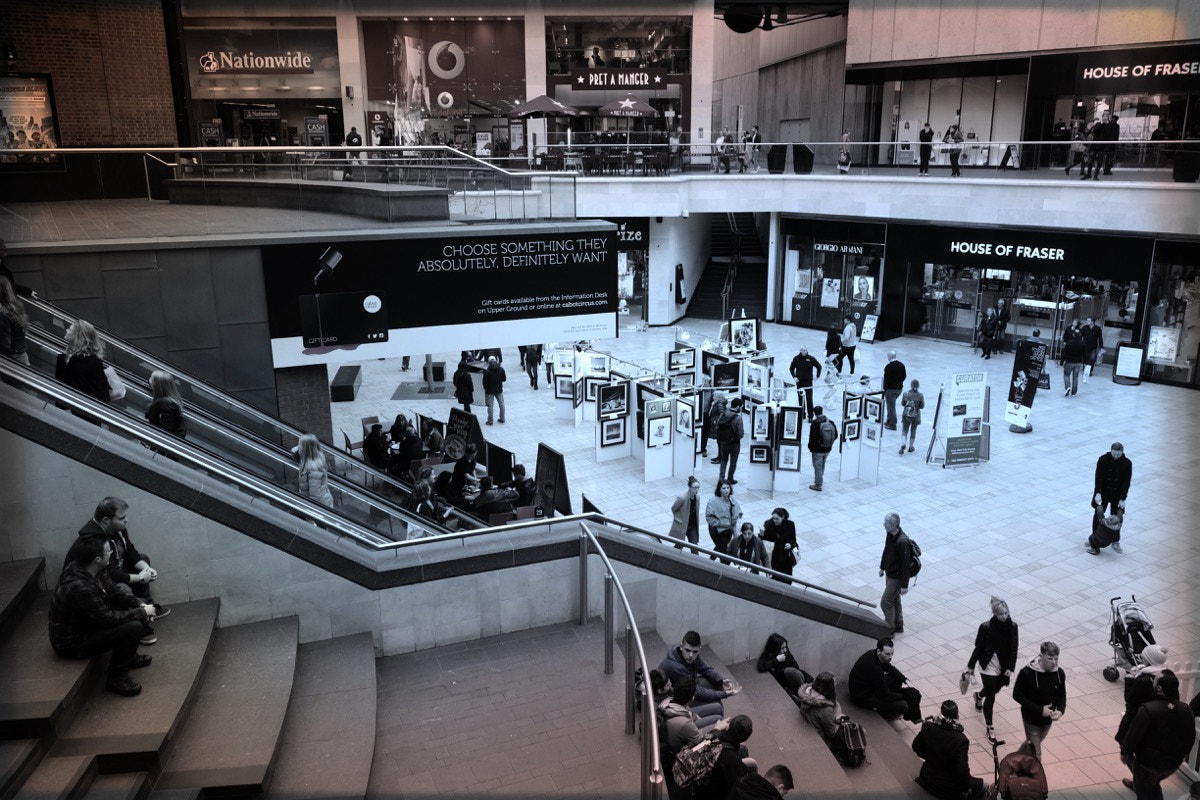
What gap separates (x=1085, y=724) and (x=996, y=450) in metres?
8.01

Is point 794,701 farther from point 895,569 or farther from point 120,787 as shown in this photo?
point 120,787

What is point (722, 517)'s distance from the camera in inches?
400

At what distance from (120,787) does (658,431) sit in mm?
9733

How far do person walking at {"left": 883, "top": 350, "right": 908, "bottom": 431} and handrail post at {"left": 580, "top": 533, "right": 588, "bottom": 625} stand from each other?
31.6ft

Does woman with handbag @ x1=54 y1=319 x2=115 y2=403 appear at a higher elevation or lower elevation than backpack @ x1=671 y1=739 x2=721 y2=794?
higher

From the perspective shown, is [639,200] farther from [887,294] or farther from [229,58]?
[229,58]

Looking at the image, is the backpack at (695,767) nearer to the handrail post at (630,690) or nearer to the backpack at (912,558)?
Result: the handrail post at (630,690)

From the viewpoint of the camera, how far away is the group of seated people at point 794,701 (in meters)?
5.22

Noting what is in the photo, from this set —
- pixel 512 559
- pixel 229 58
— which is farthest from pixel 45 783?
pixel 229 58

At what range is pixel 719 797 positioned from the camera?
5.23 meters

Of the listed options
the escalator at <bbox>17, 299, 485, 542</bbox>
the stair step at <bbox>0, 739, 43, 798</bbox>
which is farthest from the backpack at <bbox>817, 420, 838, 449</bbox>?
the stair step at <bbox>0, 739, 43, 798</bbox>

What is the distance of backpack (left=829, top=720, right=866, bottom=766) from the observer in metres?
6.83

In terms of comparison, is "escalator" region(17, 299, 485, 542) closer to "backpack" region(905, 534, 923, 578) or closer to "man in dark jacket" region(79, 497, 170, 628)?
"man in dark jacket" region(79, 497, 170, 628)

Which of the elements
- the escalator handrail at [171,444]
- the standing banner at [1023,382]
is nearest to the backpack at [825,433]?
the standing banner at [1023,382]
